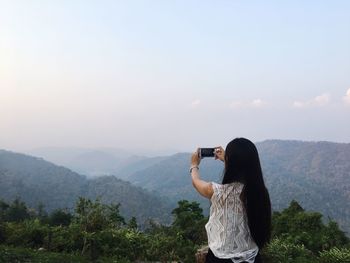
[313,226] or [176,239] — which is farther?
[313,226]

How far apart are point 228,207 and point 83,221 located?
931 cm

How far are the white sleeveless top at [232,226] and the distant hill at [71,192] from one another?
223 ft

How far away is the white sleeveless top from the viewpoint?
2.57 meters

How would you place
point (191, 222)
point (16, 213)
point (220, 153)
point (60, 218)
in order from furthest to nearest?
point (16, 213)
point (60, 218)
point (191, 222)
point (220, 153)

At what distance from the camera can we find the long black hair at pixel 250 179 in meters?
2.54

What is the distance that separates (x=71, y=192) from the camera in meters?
97.5

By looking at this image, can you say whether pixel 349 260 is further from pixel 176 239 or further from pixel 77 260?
pixel 77 260

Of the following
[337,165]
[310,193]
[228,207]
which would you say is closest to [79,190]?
[310,193]

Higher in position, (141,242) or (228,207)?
(228,207)

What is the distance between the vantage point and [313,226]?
1856 centimetres

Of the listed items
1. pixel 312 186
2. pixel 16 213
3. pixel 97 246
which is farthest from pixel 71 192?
pixel 97 246

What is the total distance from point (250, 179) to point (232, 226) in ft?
0.95

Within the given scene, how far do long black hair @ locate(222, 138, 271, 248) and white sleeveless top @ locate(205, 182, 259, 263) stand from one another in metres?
0.03

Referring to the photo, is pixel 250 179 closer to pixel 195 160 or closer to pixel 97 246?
pixel 195 160
